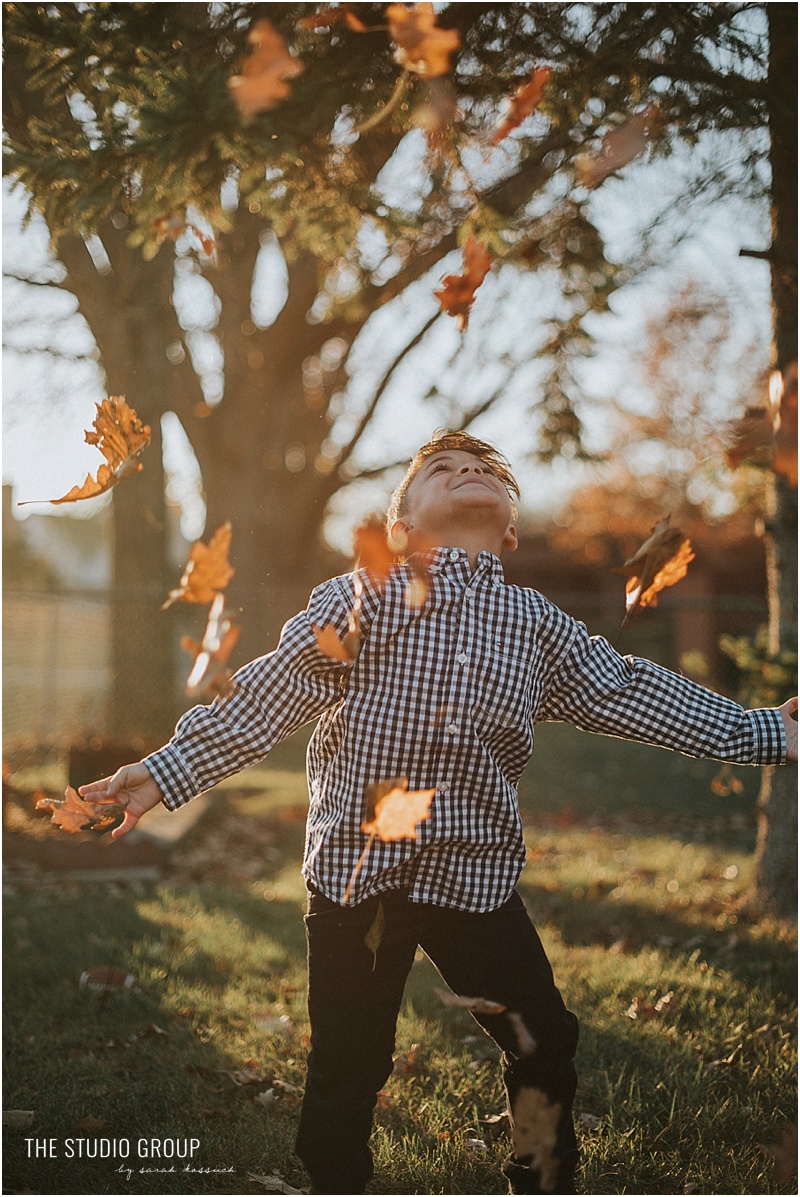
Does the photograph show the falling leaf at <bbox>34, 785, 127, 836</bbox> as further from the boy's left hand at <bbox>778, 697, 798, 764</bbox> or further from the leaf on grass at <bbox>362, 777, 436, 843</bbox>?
the boy's left hand at <bbox>778, 697, 798, 764</bbox>

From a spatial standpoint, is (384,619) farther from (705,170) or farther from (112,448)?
(705,170)

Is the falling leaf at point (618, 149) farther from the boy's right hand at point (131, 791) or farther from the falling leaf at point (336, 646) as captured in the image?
the boy's right hand at point (131, 791)

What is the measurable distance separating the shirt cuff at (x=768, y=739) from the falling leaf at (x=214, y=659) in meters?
1.21

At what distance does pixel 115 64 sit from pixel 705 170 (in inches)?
94.5

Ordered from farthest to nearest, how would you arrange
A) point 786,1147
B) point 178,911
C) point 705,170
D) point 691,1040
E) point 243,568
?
point 243,568 < point 178,911 < point 705,170 < point 691,1040 < point 786,1147

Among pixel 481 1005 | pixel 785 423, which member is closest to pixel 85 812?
pixel 481 1005

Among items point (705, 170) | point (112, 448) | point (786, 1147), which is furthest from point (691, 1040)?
point (705, 170)

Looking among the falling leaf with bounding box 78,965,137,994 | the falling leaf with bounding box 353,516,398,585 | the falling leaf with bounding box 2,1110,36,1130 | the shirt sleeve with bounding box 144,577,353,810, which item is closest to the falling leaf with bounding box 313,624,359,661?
the shirt sleeve with bounding box 144,577,353,810

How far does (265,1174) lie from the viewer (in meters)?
2.39

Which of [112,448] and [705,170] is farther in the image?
[705,170]

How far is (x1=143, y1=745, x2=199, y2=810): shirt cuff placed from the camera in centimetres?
202

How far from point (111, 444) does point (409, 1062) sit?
2.08 m

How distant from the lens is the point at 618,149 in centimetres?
357

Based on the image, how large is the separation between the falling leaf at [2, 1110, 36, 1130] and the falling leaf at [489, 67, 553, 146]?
354 cm
